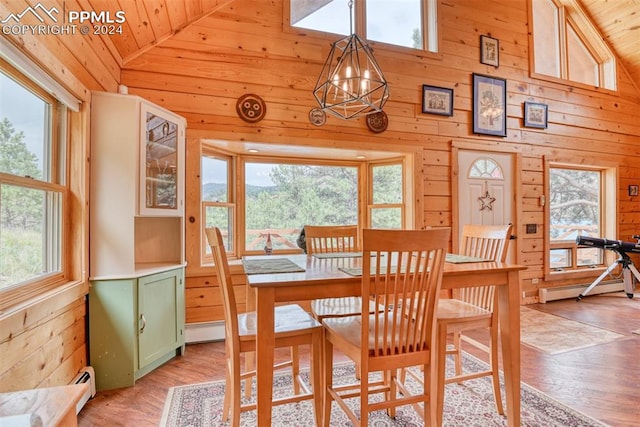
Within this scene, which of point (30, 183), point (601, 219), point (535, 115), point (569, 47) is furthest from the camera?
point (601, 219)

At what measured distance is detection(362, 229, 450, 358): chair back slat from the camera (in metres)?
1.36

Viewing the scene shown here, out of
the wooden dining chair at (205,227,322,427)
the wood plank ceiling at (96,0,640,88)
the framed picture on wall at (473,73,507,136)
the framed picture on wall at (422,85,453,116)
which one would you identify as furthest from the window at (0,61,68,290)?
the framed picture on wall at (473,73,507,136)

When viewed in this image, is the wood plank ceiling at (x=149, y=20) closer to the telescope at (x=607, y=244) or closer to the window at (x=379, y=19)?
the window at (x=379, y=19)

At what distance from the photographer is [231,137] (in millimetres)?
3051

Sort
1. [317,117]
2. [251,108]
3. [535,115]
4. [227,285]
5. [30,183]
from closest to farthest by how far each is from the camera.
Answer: [227,285]
[30,183]
[251,108]
[317,117]
[535,115]

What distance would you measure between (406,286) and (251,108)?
7.66ft

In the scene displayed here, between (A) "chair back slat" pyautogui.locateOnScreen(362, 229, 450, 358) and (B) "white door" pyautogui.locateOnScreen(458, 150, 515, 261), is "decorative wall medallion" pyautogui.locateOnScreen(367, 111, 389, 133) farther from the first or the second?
(A) "chair back slat" pyautogui.locateOnScreen(362, 229, 450, 358)

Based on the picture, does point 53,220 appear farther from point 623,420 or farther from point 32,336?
point 623,420

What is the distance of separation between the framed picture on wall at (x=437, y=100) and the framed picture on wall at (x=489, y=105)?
0.37 meters

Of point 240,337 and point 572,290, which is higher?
point 240,337

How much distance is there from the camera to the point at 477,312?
196cm

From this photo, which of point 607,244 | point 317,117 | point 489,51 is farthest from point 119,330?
point 607,244

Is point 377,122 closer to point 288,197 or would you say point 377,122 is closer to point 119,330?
point 288,197

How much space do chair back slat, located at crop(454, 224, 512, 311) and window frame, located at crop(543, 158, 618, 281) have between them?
2.59 metres
